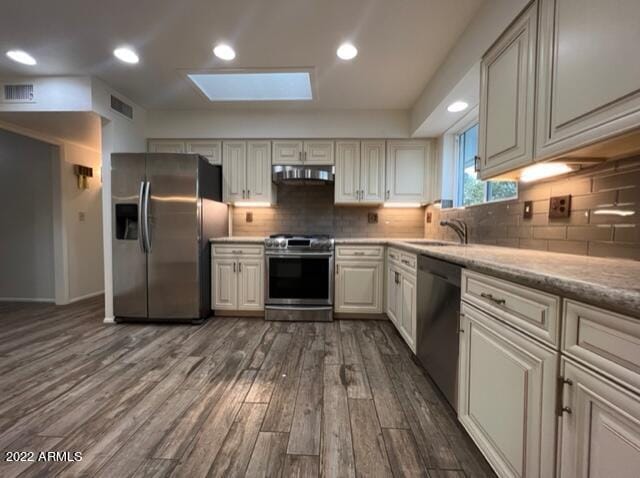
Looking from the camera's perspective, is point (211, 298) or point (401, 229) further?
point (401, 229)

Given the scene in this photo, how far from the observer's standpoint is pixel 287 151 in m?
3.44

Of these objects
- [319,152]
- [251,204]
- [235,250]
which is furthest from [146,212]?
[319,152]

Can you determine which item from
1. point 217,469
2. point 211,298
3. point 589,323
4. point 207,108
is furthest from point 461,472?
point 207,108

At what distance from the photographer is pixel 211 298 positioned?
3.24 metres

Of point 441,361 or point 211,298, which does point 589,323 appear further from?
point 211,298

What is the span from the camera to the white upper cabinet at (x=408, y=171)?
11.2 ft

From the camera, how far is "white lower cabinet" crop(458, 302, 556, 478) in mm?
864

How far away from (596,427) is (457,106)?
2.46 metres

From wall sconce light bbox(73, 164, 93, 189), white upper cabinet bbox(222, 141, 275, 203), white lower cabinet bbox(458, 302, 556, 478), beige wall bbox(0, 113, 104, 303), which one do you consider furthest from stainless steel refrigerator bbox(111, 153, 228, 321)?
white lower cabinet bbox(458, 302, 556, 478)

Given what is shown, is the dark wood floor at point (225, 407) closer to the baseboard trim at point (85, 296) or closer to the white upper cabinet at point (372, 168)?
the baseboard trim at point (85, 296)

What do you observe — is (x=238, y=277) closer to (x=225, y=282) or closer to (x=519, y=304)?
(x=225, y=282)

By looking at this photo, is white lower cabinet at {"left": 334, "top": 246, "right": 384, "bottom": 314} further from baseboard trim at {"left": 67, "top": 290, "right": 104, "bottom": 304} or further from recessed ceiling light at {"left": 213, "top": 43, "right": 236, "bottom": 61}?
baseboard trim at {"left": 67, "top": 290, "right": 104, "bottom": 304}

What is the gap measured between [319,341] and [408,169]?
7.31 feet

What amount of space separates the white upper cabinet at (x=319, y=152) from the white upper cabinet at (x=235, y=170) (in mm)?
751
